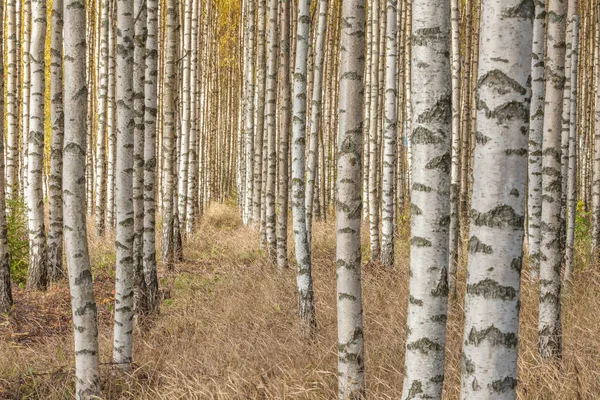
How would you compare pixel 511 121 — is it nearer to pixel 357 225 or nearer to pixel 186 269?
pixel 357 225

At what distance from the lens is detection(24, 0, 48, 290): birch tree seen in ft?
24.9

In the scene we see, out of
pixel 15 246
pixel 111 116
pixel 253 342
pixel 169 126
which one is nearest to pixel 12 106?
pixel 15 246

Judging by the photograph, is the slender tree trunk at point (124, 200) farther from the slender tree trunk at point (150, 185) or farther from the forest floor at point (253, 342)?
the slender tree trunk at point (150, 185)

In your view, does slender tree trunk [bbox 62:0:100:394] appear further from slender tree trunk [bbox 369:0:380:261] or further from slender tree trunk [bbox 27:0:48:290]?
slender tree trunk [bbox 369:0:380:261]

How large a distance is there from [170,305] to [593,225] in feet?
18.1

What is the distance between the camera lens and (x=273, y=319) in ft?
18.9

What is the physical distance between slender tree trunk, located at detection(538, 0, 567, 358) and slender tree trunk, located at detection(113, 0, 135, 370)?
290 centimetres

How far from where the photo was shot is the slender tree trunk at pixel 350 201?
323 cm

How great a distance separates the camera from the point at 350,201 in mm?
3258

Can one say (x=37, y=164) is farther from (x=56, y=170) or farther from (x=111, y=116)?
(x=111, y=116)

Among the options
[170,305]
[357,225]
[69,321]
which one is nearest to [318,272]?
[170,305]

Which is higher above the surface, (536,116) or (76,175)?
(536,116)

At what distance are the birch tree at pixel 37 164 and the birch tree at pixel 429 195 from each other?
21.2 feet

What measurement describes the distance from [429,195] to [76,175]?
2245 mm
